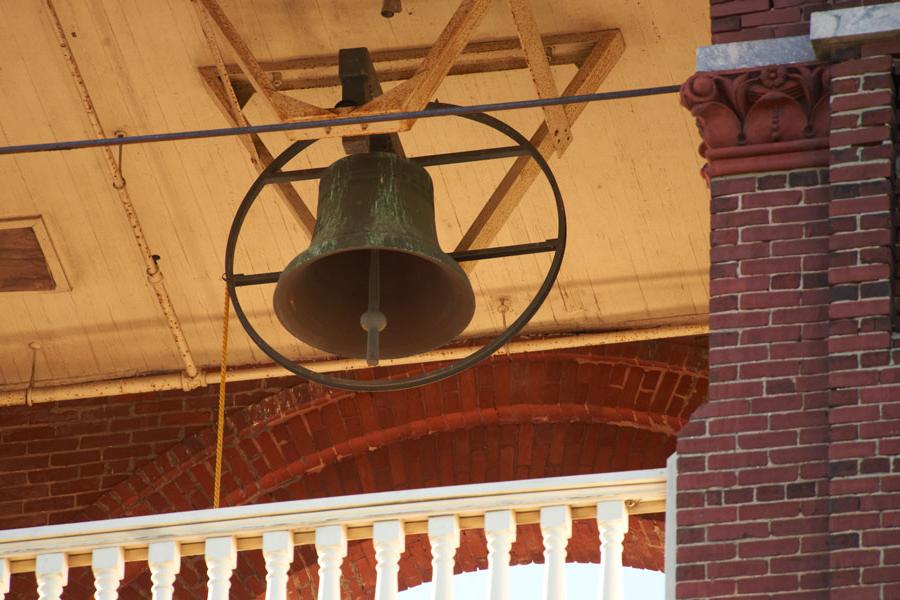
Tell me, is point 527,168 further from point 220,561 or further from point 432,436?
point 432,436

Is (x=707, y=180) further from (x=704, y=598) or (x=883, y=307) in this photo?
(x=704, y=598)

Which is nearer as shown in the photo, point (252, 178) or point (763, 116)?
point (763, 116)

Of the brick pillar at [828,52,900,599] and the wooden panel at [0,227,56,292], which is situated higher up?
the wooden panel at [0,227,56,292]

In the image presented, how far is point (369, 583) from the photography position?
12.7 metres

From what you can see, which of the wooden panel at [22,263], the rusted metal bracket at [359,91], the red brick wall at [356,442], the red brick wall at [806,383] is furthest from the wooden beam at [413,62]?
the red brick wall at [356,442]

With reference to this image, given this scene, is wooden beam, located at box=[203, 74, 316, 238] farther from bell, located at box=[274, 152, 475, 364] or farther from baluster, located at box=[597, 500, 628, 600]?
baluster, located at box=[597, 500, 628, 600]

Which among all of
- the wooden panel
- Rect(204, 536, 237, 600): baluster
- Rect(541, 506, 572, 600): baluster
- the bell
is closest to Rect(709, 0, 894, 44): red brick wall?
the bell

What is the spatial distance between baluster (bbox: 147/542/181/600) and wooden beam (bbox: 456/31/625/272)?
6.65 ft

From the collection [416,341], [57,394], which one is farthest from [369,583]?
[416,341]

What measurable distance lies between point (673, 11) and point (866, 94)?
2.26 meters

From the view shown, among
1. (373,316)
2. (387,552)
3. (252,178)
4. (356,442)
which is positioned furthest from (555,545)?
(356,442)

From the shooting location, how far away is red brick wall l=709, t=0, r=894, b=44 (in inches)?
343

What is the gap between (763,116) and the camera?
8570 millimetres

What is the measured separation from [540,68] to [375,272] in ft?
4.73
